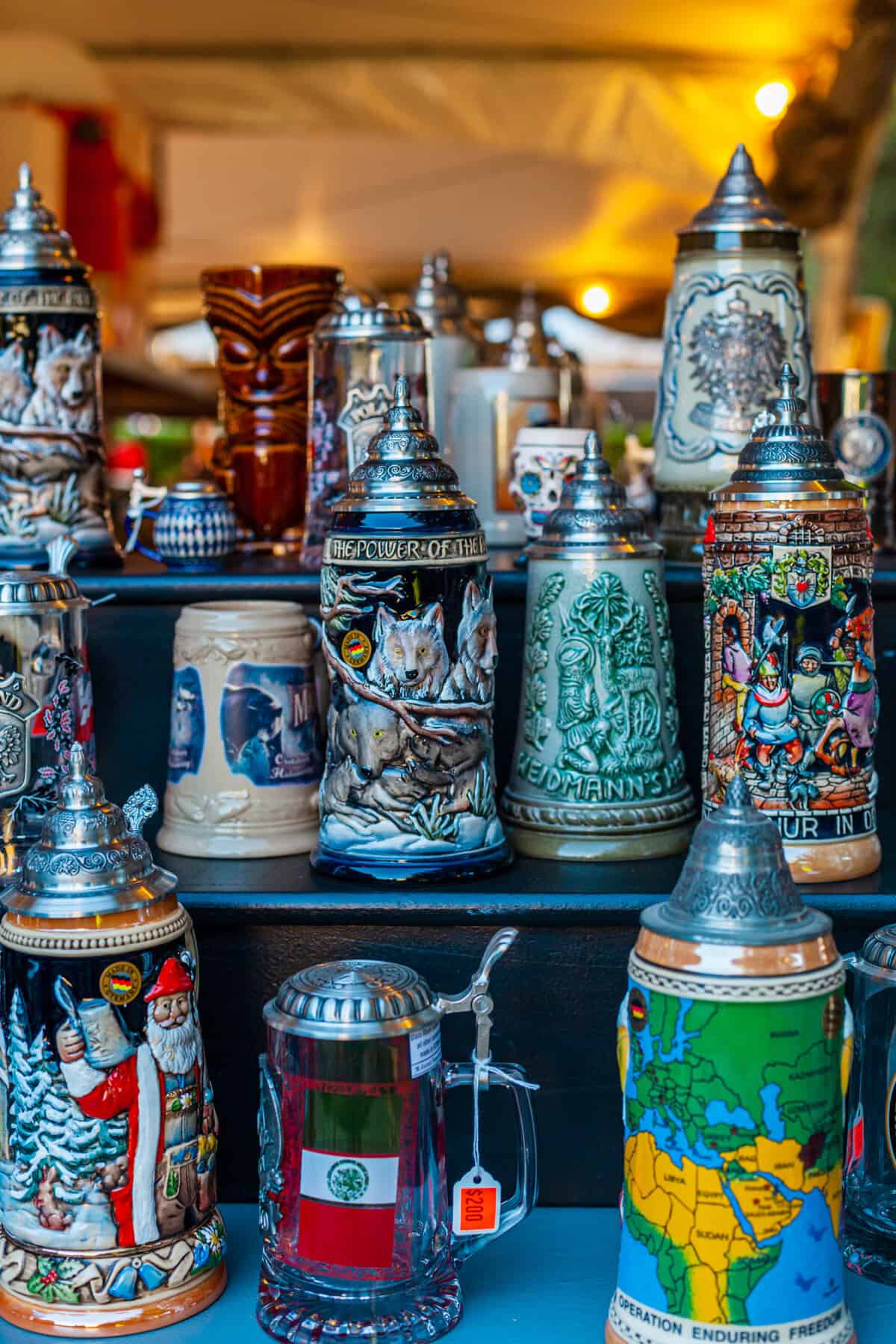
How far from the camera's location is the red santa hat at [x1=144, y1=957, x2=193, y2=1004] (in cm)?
149

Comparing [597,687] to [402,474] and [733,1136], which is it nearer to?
[402,474]

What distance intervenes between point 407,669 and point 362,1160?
1.59 feet

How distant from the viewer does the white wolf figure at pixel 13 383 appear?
80.4 inches

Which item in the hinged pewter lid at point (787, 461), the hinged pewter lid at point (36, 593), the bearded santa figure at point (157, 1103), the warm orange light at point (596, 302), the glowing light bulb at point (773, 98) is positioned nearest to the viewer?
the bearded santa figure at point (157, 1103)

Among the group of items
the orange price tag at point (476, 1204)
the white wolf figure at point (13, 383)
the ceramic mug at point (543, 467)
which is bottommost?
the orange price tag at point (476, 1204)

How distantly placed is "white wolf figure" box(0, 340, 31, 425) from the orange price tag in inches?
42.1

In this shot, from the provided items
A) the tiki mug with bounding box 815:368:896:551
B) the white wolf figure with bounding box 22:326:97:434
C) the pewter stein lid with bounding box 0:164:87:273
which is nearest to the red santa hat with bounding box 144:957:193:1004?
the white wolf figure with bounding box 22:326:97:434

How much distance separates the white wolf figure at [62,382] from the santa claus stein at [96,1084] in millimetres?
666

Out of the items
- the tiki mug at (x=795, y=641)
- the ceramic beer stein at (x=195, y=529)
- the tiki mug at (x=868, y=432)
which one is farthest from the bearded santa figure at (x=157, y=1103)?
the tiki mug at (x=868, y=432)

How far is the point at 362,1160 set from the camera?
4.76 ft

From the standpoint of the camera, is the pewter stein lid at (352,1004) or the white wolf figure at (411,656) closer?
the pewter stein lid at (352,1004)

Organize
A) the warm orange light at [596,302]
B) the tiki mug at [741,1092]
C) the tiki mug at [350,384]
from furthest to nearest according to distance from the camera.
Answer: the warm orange light at [596,302] < the tiki mug at [350,384] < the tiki mug at [741,1092]

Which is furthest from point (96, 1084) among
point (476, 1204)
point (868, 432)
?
point (868, 432)

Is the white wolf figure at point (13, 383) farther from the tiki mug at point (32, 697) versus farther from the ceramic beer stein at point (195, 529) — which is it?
the tiki mug at point (32, 697)
